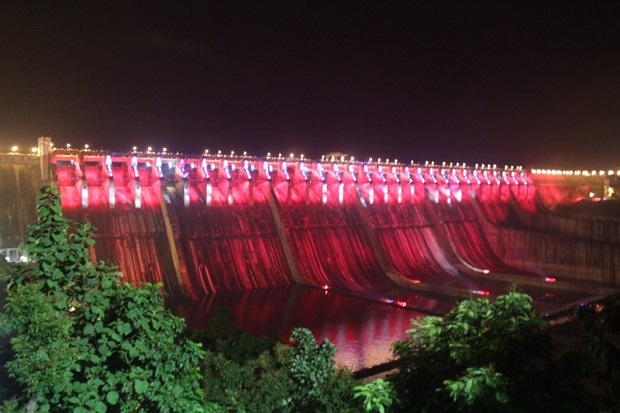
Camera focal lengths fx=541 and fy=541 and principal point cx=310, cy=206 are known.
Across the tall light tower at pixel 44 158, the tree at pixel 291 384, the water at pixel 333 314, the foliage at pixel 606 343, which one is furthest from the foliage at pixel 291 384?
the tall light tower at pixel 44 158

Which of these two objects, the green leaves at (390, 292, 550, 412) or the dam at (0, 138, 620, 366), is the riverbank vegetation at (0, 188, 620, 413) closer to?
the green leaves at (390, 292, 550, 412)

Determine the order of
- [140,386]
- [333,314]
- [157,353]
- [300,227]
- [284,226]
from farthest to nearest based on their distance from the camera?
[300,227] < [284,226] < [333,314] < [157,353] < [140,386]

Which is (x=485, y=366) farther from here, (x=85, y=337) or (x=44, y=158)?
(x=44, y=158)

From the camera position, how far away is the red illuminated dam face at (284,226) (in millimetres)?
18906

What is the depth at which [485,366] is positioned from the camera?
3.78 meters

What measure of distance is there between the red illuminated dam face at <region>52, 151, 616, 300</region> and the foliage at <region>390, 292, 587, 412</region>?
1442cm

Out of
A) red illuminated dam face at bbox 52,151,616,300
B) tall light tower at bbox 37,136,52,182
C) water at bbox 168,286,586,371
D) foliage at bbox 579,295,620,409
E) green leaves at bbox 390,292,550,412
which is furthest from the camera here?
red illuminated dam face at bbox 52,151,616,300

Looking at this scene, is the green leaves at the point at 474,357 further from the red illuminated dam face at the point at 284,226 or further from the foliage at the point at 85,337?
the red illuminated dam face at the point at 284,226

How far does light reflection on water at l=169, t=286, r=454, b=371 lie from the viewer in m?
14.1

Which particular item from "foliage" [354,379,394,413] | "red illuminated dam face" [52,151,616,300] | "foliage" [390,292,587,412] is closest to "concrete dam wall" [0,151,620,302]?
"red illuminated dam face" [52,151,616,300]

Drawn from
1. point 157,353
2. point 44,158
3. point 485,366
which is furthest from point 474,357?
point 44,158

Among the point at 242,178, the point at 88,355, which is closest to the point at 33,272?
the point at 88,355

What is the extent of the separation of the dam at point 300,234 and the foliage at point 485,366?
11272 millimetres

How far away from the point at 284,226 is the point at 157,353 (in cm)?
1884
